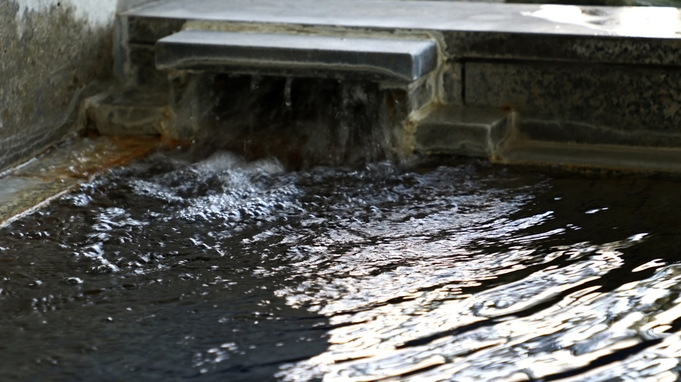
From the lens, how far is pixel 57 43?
3990mm

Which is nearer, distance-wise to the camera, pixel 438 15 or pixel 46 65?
pixel 46 65

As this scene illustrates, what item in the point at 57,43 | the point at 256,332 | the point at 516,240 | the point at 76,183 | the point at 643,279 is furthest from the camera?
the point at 57,43

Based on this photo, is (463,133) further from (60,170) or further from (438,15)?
(60,170)

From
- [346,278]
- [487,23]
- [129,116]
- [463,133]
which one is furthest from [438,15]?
[346,278]

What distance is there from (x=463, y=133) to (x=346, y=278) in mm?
1391

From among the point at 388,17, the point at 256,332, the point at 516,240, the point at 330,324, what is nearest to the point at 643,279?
the point at 516,240

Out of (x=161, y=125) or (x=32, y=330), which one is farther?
(x=161, y=125)

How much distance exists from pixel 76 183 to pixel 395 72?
1434 millimetres

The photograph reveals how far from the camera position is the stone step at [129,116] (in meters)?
4.21

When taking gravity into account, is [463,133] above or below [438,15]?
→ below

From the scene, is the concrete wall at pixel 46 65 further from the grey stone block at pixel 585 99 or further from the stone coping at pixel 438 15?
the grey stone block at pixel 585 99

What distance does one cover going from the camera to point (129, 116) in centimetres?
425

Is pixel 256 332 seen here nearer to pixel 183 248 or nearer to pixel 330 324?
pixel 330 324

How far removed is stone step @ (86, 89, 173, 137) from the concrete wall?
97 millimetres
